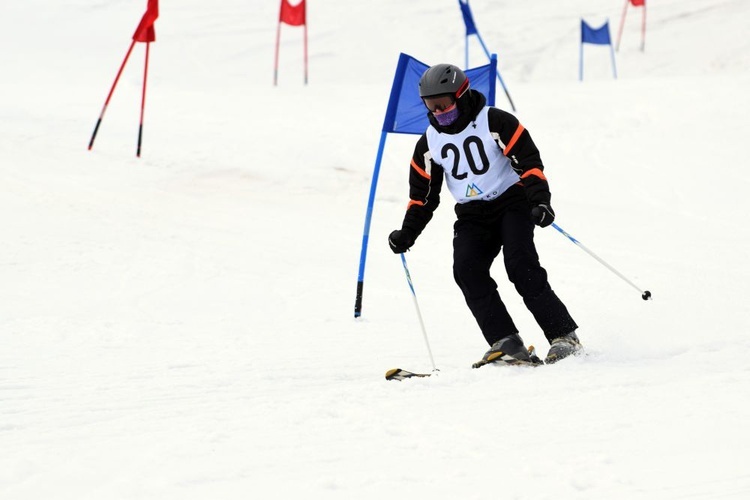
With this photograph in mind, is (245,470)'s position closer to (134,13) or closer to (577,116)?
(577,116)

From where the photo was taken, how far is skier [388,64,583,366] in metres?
4.29

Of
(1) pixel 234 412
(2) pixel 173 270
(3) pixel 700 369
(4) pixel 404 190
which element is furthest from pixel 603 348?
(4) pixel 404 190

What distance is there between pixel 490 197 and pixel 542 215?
401 millimetres

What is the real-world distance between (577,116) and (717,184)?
3551mm

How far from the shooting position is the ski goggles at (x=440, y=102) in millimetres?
4242

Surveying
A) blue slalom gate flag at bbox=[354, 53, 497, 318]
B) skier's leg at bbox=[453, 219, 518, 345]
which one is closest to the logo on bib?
skier's leg at bbox=[453, 219, 518, 345]

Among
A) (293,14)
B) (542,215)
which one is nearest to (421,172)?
(542,215)

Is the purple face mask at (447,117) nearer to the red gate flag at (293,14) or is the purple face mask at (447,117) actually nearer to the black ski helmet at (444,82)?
the black ski helmet at (444,82)

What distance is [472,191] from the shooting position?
450 centimetres

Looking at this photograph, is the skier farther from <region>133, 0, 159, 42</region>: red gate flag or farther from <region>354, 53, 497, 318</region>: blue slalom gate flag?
<region>133, 0, 159, 42</region>: red gate flag

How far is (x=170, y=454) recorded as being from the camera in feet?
9.92

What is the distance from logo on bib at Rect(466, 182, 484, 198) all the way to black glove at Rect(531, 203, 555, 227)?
372mm

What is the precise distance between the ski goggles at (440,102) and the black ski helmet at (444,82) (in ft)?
0.07

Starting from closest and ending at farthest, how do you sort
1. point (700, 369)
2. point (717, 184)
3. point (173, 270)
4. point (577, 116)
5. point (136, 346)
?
1. point (700, 369)
2. point (136, 346)
3. point (173, 270)
4. point (717, 184)
5. point (577, 116)
